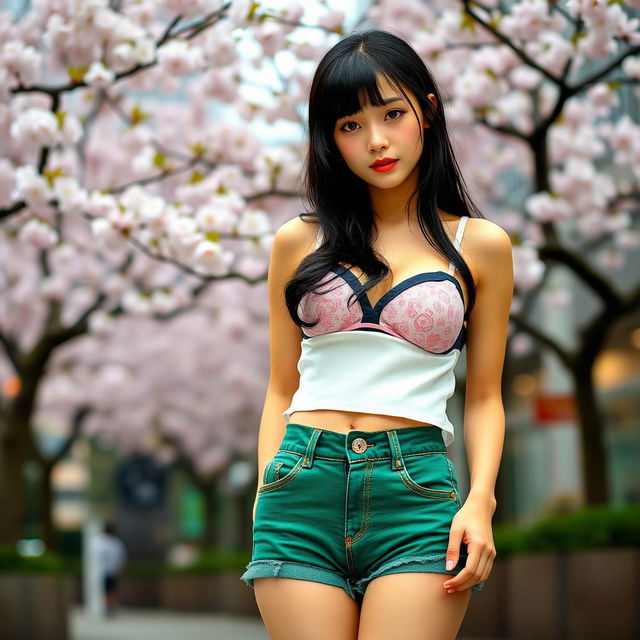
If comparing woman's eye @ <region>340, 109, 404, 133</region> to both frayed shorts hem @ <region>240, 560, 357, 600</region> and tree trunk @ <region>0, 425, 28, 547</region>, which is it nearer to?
frayed shorts hem @ <region>240, 560, 357, 600</region>

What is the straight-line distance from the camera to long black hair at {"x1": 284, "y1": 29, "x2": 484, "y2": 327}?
9.85 feet

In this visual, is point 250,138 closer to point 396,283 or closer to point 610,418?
point 396,283

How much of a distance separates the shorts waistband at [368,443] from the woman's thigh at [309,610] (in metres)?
0.29

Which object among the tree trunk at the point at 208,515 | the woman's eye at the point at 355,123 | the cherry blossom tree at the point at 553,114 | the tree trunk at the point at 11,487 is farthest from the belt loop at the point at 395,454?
the tree trunk at the point at 208,515

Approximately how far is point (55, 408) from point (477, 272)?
2495 cm

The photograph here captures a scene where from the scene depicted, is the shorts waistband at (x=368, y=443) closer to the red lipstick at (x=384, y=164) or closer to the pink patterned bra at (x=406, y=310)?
the pink patterned bra at (x=406, y=310)

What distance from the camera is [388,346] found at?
291 centimetres

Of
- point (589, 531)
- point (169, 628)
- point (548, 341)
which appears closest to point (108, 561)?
point (169, 628)

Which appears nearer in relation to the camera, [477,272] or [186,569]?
[477,272]

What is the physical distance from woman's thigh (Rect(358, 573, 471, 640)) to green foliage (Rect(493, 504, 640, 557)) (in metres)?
6.89

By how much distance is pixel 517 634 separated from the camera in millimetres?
10656

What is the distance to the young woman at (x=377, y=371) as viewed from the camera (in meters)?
2.78

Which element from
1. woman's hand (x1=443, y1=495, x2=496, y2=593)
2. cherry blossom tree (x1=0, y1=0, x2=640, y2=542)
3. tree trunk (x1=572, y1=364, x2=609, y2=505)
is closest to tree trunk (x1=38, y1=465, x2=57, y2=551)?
cherry blossom tree (x1=0, y1=0, x2=640, y2=542)

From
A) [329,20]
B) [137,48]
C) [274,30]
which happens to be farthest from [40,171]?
[329,20]
